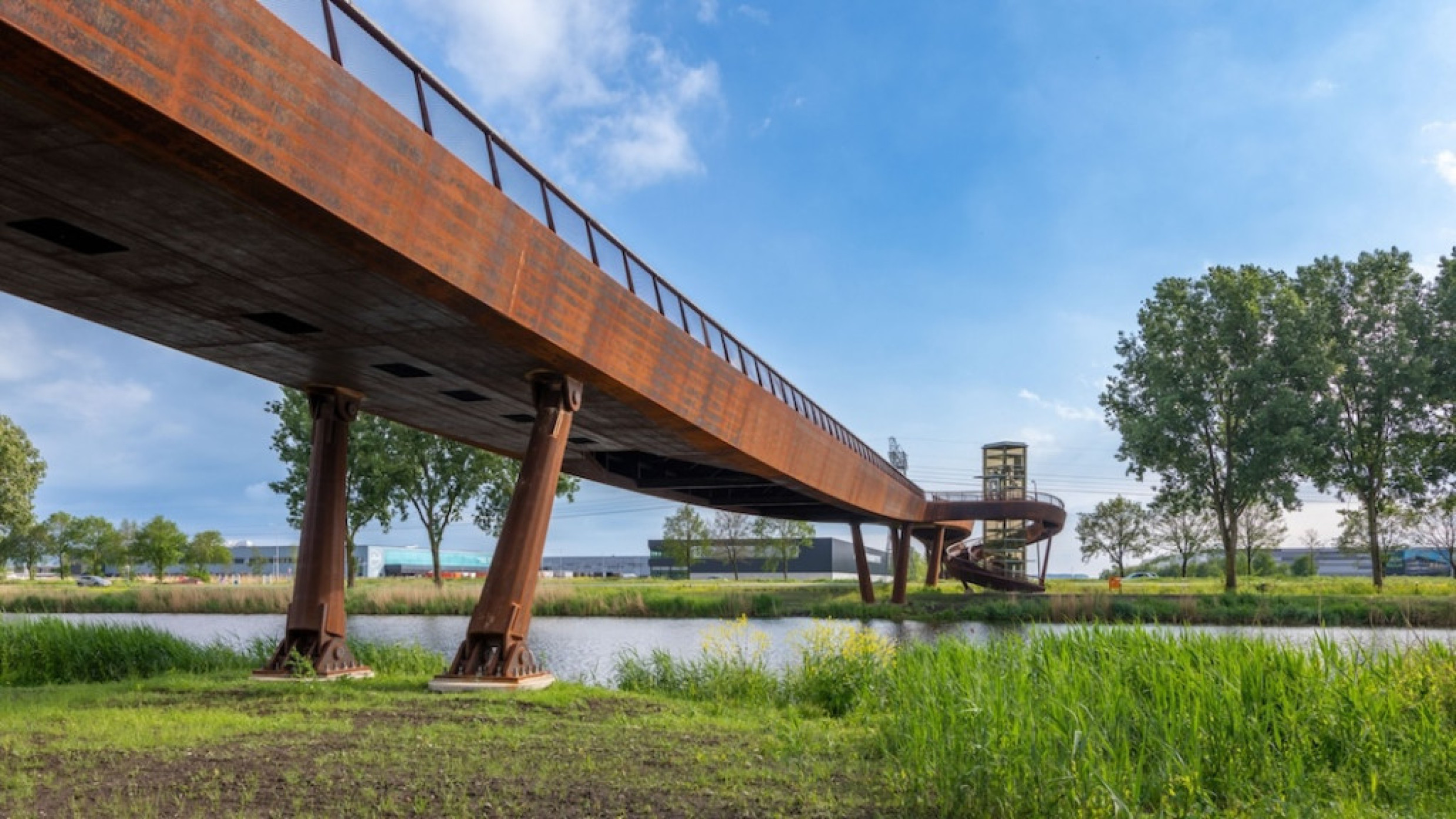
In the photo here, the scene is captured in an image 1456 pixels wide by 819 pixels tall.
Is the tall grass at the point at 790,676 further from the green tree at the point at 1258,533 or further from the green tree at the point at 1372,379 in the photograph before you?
the green tree at the point at 1258,533

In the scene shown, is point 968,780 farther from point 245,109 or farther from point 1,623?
point 1,623

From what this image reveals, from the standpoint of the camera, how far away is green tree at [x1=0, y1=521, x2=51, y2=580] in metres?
77.8

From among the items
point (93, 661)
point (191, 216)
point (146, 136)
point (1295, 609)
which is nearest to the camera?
point (146, 136)

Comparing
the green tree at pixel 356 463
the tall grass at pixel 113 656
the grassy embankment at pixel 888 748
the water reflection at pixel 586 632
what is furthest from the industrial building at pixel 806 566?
the grassy embankment at pixel 888 748

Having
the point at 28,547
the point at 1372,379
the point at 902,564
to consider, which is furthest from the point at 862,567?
the point at 28,547

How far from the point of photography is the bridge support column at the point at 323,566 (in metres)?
15.3

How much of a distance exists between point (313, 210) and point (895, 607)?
108 ft

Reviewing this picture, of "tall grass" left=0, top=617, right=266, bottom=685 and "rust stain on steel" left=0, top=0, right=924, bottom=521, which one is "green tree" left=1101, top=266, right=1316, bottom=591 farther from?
"tall grass" left=0, top=617, right=266, bottom=685

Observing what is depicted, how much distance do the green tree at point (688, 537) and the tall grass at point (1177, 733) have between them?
77.7m

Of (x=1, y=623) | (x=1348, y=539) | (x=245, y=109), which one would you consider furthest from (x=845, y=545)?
(x=245, y=109)

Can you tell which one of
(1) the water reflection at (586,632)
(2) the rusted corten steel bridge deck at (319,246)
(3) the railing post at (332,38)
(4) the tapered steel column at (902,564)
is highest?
(3) the railing post at (332,38)

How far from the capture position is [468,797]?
686 cm

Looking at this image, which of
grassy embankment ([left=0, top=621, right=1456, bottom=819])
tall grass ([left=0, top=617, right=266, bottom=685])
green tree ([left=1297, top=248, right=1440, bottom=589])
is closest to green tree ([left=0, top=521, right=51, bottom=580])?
tall grass ([left=0, top=617, right=266, bottom=685])

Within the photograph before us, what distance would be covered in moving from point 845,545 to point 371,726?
104935 millimetres
